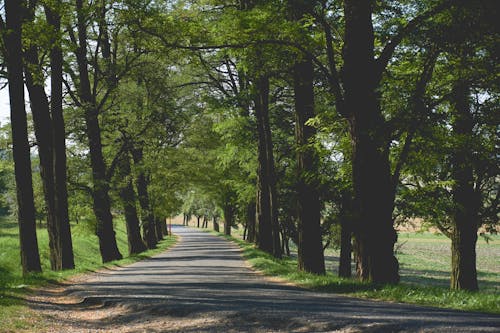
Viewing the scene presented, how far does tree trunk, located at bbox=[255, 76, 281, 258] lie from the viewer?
25.7 m

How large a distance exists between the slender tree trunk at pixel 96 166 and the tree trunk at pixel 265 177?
687 cm

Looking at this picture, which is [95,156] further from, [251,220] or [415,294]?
[251,220]

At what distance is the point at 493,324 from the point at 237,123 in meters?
20.8

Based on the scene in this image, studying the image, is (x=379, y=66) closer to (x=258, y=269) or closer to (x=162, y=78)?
(x=258, y=269)

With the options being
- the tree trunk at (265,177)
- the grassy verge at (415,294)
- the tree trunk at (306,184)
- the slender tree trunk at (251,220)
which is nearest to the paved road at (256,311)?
the grassy verge at (415,294)

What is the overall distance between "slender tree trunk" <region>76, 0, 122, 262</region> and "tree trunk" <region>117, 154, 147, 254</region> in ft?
6.51

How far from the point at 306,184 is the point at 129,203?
580 inches

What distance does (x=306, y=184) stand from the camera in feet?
58.5

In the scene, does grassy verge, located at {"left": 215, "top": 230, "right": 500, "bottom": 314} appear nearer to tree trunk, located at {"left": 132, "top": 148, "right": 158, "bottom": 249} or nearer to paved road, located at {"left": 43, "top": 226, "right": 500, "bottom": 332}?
paved road, located at {"left": 43, "top": 226, "right": 500, "bottom": 332}

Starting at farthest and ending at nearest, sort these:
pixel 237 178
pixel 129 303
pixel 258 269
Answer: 1. pixel 237 178
2. pixel 258 269
3. pixel 129 303

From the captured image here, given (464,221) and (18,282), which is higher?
(464,221)

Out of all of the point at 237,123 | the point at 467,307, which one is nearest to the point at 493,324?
the point at 467,307

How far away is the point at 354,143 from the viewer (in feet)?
43.9

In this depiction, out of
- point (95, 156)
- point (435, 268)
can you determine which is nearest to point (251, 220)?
point (435, 268)
